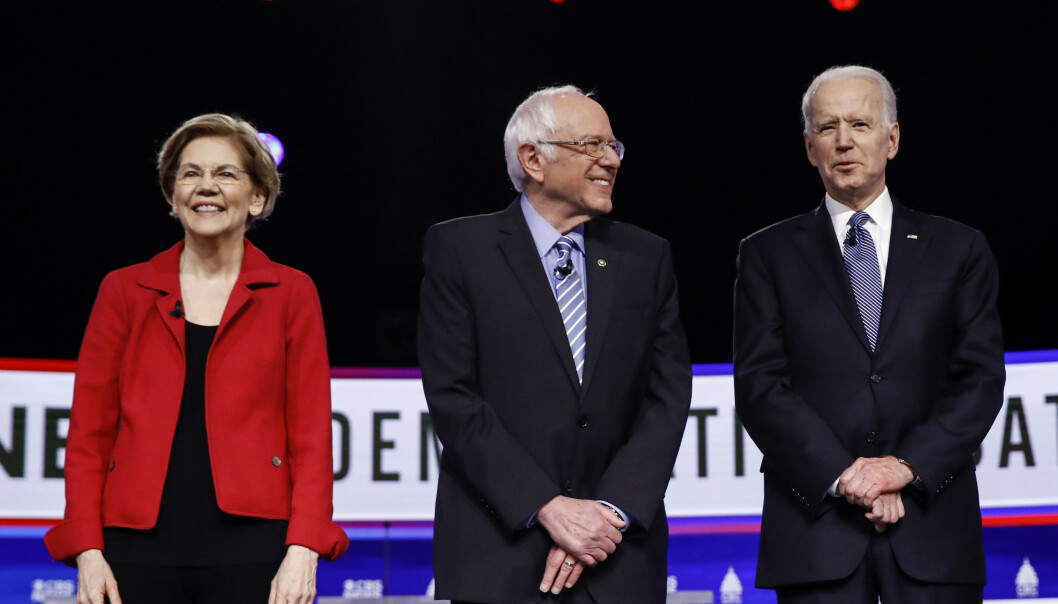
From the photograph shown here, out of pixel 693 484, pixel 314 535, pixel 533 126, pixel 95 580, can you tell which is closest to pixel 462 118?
pixel 693 484

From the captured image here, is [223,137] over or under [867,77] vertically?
under

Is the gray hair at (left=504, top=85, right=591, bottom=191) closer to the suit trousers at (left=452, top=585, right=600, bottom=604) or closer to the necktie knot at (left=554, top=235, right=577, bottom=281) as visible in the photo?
the necktie knot at (left=554, top=235, right=577, bottom=281)

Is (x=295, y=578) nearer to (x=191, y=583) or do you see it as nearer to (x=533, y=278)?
(x=191, y=583)

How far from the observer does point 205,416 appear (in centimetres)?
241

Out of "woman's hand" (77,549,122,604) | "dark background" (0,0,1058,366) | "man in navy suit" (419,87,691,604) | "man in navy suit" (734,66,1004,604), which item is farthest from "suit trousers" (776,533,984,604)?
"dark background" (0,0,1058,366)

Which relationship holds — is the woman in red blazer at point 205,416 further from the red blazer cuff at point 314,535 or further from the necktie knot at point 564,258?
the necktie knot at point 564,258

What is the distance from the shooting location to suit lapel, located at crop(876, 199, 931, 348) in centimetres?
267

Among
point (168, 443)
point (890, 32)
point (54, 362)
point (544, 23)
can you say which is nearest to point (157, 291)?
point (168, 443)

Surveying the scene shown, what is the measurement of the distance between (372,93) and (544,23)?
0.88 metres

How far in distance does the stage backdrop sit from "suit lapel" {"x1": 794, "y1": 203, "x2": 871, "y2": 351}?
187 centimetres

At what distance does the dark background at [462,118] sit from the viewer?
17.9 ft

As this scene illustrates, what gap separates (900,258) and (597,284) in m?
0.70

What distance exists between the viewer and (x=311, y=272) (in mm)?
5723

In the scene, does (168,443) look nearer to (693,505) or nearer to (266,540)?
(266,540)
